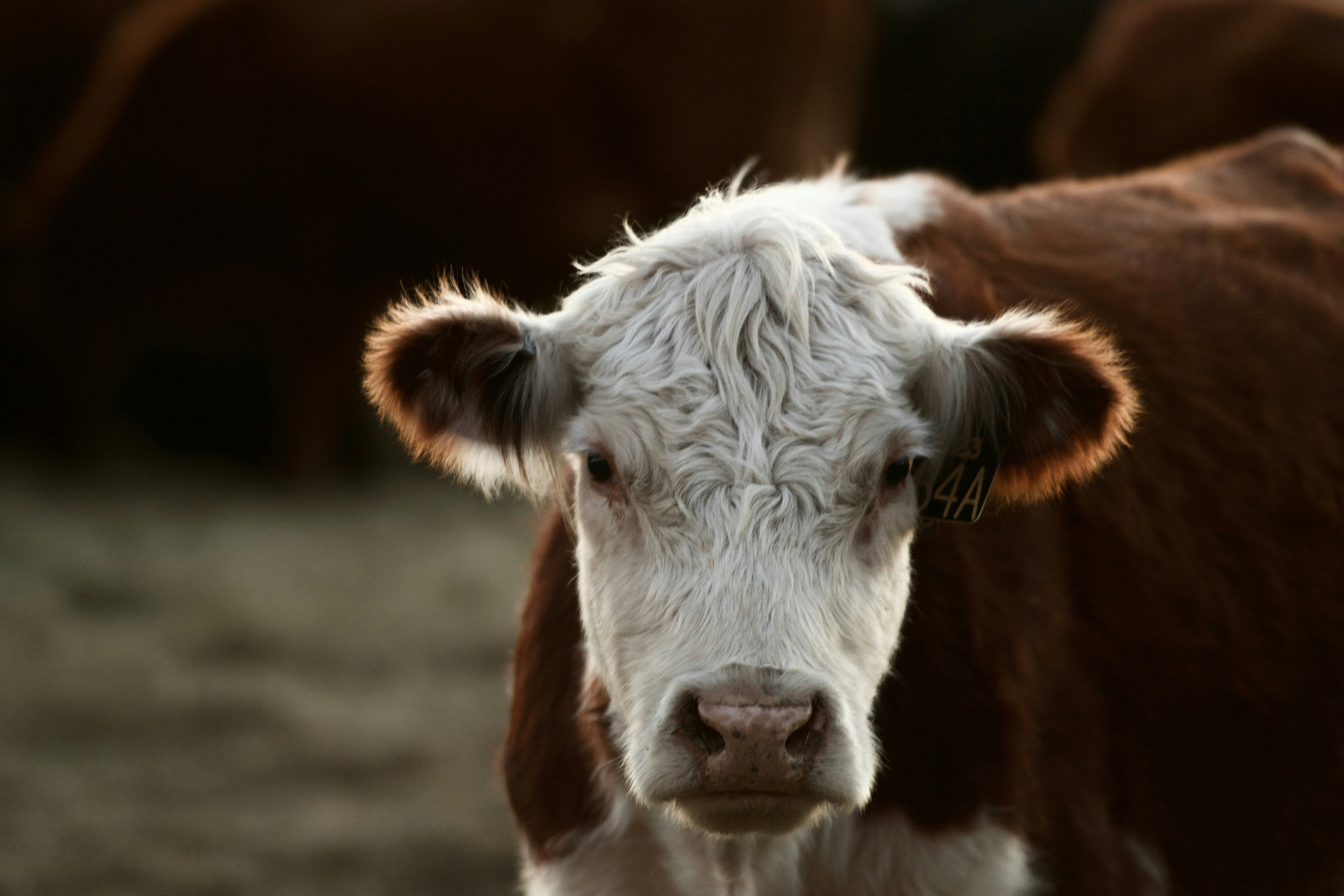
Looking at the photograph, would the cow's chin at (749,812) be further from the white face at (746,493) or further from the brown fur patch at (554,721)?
the brown fur patch at (554,721)

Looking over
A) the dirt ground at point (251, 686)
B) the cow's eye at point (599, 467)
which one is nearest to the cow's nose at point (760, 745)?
the cow's eye at point (599, 467)

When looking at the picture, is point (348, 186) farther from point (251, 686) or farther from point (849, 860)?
point (849, 860)

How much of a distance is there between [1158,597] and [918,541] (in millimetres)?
562

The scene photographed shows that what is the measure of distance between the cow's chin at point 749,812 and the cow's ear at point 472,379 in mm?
660

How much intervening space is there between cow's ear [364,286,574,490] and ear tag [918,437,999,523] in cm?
60

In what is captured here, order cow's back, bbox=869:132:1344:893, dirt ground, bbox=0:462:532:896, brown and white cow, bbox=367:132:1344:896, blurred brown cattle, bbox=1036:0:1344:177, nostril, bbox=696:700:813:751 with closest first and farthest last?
nostril, bbox=696:700:813:751, brown and white cow, bbox=367:132:1344:896, cow's back, bbox=869:132:1344:893, dirt ground, bbox=0:462:532:896, blurred brown cattle, bbox=1036:0:1344:177

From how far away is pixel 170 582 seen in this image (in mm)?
6941

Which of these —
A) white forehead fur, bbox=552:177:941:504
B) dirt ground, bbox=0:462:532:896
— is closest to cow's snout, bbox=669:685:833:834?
white forehead fur, bbox=552:177:941:504

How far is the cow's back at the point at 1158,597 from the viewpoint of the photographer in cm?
268

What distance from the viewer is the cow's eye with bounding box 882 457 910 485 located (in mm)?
2371

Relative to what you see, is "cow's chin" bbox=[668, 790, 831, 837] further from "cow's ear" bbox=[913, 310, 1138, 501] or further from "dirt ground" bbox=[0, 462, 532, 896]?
"dirt ground" bbox=[0, 462, 532, 896]

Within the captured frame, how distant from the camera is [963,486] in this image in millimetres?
2512

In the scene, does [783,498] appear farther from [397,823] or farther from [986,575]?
[397,823]

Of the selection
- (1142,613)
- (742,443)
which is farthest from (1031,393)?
(1142,613)
